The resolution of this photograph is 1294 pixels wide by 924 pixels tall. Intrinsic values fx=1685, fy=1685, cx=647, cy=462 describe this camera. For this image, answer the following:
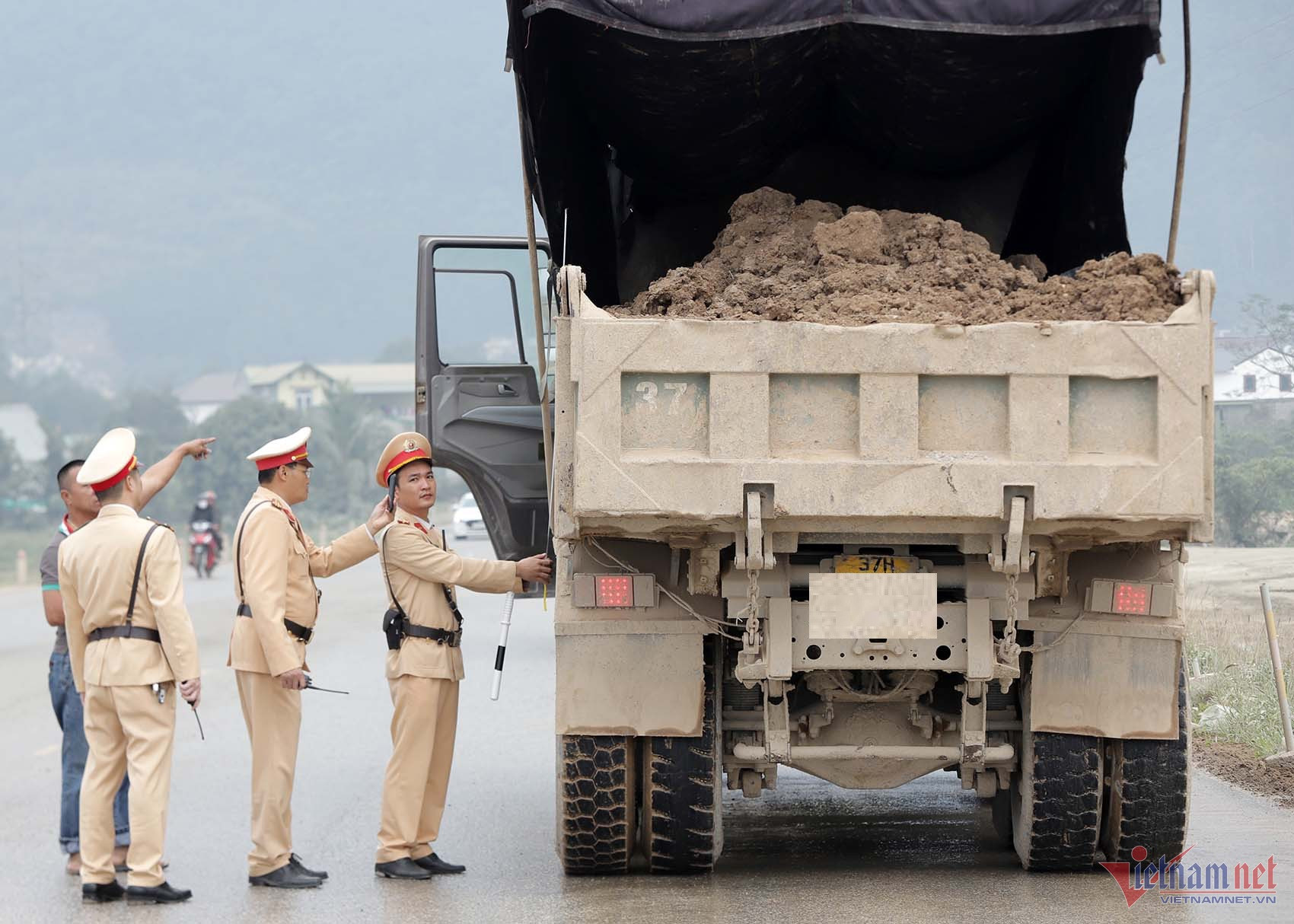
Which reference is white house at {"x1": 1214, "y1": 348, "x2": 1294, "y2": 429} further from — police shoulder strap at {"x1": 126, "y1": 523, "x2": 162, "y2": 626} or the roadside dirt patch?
police shoulder strap at {"x1": 126, "y1": 523, "x2": 162, "y2": 626}

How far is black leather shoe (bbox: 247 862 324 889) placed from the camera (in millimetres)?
6816

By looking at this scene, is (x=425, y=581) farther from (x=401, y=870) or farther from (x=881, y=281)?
(x=881, y=281)

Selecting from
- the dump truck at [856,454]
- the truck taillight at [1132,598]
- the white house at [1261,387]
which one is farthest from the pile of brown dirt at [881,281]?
the white house at [1261,387]

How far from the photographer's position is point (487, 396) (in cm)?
957

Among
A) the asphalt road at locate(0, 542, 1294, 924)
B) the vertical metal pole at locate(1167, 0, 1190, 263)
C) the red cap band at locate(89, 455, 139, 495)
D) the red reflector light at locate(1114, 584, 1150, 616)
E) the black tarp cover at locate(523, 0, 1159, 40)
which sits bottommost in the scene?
the asphalt road at locate(0, 542, 1294, 924)

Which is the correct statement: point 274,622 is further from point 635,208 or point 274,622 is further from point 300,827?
point 635,208

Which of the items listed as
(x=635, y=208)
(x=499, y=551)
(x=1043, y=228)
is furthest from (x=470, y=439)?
(x=1043, y=228)

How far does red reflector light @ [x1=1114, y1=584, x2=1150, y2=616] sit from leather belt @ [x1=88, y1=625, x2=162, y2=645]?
371 centimetres

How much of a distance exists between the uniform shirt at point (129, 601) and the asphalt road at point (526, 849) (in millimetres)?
916

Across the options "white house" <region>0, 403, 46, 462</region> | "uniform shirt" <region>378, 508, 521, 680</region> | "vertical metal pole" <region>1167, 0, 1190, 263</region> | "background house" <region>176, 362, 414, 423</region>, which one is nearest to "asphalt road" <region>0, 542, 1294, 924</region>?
"uniform shirt" <region>378, 508, 521, 680</region>

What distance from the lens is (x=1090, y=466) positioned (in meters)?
5.54

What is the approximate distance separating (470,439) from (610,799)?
336cm

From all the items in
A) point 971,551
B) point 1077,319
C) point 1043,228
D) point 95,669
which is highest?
point 1043,228

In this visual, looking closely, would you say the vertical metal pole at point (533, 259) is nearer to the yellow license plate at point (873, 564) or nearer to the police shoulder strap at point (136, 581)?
the yellow license plate at point (873, 564)
